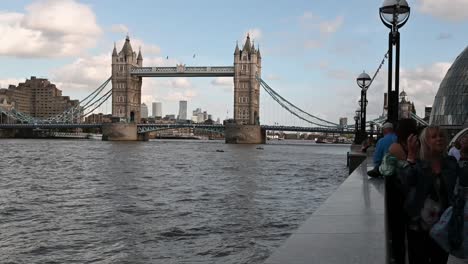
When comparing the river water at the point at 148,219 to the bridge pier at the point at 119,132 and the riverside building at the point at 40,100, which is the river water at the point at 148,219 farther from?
the riverside building at the point at 40,100

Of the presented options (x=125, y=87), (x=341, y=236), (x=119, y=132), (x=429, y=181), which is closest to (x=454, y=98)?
(x=341, y=236)

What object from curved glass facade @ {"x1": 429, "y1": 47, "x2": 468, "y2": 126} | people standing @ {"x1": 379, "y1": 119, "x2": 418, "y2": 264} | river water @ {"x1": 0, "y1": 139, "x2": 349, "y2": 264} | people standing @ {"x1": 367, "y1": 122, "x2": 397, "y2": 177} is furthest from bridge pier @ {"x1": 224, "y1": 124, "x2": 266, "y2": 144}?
people standing @ {"x1": 379, "y1": 119, "x2": 418, "y2": 264}

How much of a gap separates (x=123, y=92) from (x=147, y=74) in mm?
6425

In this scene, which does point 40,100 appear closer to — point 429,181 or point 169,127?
point 169,127

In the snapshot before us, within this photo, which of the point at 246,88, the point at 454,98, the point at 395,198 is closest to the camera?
the point at 395,198

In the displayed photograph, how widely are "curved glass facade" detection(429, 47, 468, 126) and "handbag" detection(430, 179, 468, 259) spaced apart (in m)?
35.3

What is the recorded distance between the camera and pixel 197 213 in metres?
12.5

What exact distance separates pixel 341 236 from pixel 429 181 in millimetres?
1076

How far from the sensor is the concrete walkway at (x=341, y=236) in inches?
143

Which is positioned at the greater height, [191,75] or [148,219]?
[191,75]

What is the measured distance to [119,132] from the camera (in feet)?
335

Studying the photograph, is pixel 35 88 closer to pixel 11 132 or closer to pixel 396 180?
pixel 11 132

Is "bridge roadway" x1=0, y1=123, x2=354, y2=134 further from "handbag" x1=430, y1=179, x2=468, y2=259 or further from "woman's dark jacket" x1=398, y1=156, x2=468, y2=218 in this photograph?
"handbag" x1=430, y1=179, x2=468, y2=259

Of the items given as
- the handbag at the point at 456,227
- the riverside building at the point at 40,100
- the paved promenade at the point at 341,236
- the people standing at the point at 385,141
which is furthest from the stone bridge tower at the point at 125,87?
the handbag at the point at 456,227
